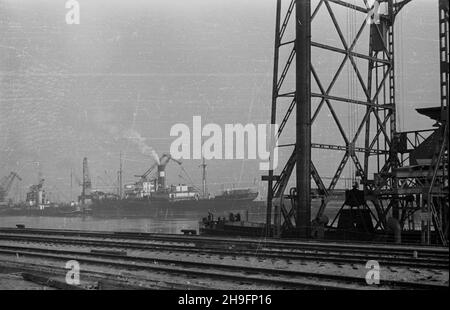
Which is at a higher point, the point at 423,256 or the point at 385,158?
the point at 385,158

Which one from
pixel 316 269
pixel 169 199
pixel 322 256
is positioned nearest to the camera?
pixel 316 269

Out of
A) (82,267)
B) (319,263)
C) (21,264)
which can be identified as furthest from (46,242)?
(319,263)

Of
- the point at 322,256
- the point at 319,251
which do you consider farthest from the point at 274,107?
the point at 322,256

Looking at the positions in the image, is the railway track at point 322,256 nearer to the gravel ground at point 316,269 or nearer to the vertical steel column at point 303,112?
the gravel ground at point 316,269

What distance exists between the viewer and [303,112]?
22.8m

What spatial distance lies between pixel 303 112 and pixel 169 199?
94317 mm

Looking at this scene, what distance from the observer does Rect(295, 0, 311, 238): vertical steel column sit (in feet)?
74.4

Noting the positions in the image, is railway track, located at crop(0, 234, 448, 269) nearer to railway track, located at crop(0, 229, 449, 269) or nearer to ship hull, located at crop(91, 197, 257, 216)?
railway track, located at crop(0, 229, 449, 269)

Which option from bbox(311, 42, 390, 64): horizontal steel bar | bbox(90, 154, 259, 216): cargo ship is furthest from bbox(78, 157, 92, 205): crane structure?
bbox(311, 42, 390, 64): horizontal steel bar

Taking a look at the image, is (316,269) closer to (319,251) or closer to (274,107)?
(319,251)

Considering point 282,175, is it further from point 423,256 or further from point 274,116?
point 423,256

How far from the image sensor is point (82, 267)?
12.9 m
